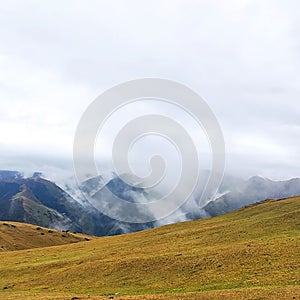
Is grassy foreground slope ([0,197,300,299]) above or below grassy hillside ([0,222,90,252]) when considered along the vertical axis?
above

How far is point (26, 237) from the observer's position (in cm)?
15575

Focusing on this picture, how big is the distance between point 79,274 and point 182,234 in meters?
26.2

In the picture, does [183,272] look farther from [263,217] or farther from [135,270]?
[263,217]

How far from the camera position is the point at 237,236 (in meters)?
63.2

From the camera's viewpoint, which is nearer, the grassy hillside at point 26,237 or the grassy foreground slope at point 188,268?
the grassy foreground slope at point 188,268

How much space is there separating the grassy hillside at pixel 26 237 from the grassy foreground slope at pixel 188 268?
68.9 m

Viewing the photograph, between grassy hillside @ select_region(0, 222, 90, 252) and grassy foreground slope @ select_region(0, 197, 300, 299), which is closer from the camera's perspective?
grassy foreground slope @ select_region(0, 197, 300, 299)

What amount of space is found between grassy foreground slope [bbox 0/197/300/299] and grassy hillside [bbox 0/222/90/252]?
68.9 metres

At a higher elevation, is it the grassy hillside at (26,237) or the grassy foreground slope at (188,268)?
the grassy foreground slope at (188,268)

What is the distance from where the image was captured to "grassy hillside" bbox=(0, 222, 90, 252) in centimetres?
14225

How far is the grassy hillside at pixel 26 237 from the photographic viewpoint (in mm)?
142250

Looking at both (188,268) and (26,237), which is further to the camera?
(26,237)

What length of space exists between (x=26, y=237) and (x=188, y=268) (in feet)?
400

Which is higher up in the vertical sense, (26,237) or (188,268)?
(188,268)
